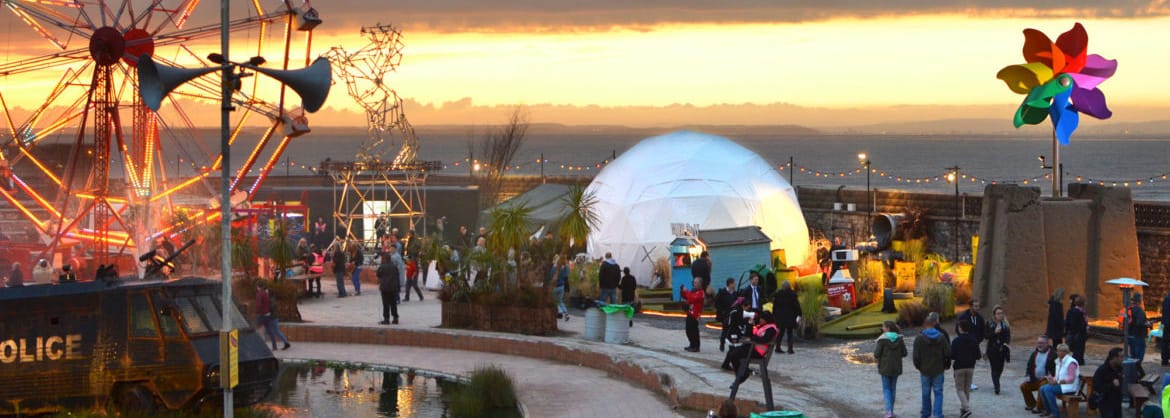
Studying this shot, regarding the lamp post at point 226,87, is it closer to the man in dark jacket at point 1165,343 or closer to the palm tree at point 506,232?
the palm tree at point 506,232

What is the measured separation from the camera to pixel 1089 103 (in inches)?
972

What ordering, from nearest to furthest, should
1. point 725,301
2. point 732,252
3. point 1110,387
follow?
point 1110,387 < point 725,301 < point 732,252

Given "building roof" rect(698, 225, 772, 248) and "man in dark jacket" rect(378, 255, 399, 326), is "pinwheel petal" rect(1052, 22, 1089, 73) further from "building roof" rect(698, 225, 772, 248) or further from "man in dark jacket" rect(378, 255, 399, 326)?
"man in dark jacket" rect(378, 255, 399, 326)

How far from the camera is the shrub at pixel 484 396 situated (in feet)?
58.1

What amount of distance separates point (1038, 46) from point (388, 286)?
40.0 ft

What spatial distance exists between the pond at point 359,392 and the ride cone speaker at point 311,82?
189 inches

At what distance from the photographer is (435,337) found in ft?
76.8

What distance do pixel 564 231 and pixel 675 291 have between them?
8.68 feet

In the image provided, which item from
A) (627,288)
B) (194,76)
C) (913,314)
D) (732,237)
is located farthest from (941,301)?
(194,76)

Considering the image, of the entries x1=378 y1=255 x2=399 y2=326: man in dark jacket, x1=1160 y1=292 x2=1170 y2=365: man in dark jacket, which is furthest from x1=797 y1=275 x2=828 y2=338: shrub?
x1=378 y1=255 x2=399 y2=326: man in dark jacket

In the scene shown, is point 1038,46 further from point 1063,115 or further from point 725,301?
point 725,301

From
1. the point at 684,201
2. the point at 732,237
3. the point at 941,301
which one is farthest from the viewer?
the point at 684,201

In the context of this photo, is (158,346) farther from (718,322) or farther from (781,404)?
(718,322)

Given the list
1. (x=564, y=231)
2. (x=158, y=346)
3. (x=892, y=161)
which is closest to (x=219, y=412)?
(x=158, y=346)
